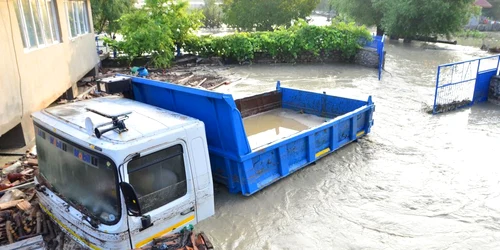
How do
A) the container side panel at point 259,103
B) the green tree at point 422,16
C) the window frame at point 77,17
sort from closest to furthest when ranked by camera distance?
the container side panel at point 259,103 → the window frame at point 77,17 → the green tree at point 422,16

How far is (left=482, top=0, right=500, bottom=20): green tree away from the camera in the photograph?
54594mm

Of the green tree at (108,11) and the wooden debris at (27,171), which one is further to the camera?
the green tree at (108,11)

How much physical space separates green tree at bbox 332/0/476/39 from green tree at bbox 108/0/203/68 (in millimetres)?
19389

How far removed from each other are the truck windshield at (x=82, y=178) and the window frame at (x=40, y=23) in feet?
18.5

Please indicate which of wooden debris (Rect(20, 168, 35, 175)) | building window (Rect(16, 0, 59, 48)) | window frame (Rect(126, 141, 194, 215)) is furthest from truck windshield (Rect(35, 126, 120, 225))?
building window (Rect(16, 0, 59, 48))

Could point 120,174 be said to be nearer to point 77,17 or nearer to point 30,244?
point 30,244

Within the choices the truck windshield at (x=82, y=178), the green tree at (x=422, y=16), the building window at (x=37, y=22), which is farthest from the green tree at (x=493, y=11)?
the truck windshield at (x=82, y=178)

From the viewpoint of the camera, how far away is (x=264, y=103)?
388 inches

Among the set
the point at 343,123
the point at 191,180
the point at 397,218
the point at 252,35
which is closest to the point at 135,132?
the point at 191,180

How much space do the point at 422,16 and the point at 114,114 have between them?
31336mm

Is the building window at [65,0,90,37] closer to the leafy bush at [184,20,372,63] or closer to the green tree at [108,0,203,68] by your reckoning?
the green tree at [108,0,203,68]

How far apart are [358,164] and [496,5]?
205 feet

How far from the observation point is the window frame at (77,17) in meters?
12.7

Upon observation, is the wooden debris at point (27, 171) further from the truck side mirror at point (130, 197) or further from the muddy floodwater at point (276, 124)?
the muddy floodwater at point (276, 124)
